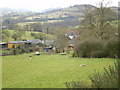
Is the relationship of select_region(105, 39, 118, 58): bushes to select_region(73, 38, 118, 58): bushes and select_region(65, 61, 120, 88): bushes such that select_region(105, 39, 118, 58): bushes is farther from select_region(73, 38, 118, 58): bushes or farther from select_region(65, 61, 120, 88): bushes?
select_region(65, 61, 120, 88): bushes

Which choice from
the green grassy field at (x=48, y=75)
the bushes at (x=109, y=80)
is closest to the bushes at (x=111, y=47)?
the green grassy field at (x=48, y=75)

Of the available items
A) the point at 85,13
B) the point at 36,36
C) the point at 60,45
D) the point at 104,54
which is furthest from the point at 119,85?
the point at 36,36

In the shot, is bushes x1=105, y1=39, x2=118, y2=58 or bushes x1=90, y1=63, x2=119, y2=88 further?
bushes x1=105, y1=39, x2=118, y2=58

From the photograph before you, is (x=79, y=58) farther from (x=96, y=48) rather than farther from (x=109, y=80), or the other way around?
(x=109, y=80)

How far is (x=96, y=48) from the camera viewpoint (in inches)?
720

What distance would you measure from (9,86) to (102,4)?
61.3 feet

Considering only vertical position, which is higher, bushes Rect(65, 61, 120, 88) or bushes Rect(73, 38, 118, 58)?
bushes Rect(65, 61, 120, 88)

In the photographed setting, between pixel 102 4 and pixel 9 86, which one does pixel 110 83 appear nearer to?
pixel 9 86

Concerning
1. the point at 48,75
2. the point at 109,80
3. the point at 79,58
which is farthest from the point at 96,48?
the point at 109,80

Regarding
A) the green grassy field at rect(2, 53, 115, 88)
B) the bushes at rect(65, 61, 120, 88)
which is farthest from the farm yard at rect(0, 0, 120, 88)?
the bushes at rect(65, 61, 120, 88)

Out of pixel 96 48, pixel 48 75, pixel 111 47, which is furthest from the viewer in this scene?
pixel 96 48

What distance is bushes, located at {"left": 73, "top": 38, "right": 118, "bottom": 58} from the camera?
1680cm

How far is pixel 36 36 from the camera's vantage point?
6016 centimetres

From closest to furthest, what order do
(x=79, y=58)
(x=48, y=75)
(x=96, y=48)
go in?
(x=48, y=75), (x=96, y=48), (x=79, y=58)
